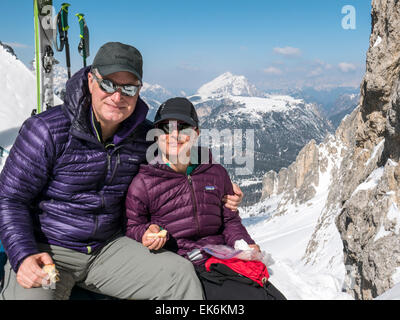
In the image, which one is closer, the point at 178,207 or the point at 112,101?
the point at 112,101

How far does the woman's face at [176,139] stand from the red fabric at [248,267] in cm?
158

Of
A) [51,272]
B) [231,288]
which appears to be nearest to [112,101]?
[51,272]

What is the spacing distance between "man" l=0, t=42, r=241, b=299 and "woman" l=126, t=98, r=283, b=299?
290mm

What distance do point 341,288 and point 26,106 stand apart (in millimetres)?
17267

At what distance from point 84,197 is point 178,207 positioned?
133 cm

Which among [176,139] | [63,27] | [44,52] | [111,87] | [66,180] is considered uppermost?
[63,27]

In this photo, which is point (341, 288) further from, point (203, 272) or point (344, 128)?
point (344, 128)

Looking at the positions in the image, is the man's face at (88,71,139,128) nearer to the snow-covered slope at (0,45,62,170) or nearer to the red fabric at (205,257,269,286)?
the red fabric at (205,257,269,286)

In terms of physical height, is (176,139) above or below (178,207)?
above

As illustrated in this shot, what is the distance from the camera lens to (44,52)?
12500 mm

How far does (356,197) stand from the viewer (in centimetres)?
1512

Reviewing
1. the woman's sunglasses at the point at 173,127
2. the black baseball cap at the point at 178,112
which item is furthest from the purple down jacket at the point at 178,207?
the black baseball cap at the point at 178,112

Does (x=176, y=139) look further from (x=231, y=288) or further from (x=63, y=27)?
(x=63, y=27)
